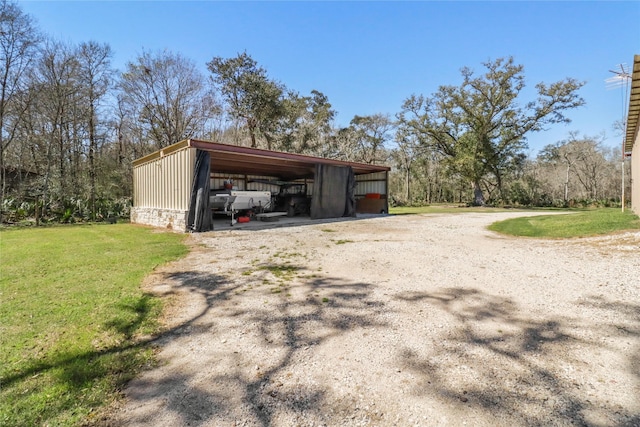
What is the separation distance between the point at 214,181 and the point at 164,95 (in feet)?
25.1

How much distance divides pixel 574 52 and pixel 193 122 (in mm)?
18681

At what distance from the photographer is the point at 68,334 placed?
90.3 inches

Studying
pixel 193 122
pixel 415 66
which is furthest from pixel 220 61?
pixel 415 66

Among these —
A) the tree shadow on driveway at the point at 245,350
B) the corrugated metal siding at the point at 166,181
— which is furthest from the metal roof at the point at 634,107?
the corrugated metal siding at the point at 166,181

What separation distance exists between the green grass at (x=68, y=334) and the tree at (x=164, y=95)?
15.2 m

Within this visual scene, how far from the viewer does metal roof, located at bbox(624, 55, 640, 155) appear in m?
5.46

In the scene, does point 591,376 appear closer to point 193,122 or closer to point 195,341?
point 195,341

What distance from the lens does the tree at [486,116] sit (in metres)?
23.0

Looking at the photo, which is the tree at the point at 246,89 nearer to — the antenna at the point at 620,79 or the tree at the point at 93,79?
the tree at the point at 93,79

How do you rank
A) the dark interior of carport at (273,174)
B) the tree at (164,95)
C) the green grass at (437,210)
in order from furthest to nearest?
the green grass at (437,210), the tree at (164,95), the dark interior of carport at (273,174)

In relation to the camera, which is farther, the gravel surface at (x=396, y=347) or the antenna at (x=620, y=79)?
the antenna at (x=620, y=79)

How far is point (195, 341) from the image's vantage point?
224cm

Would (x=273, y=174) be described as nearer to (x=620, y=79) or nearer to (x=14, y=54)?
(x=14, y=54)

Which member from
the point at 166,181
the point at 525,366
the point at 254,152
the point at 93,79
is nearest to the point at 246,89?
the point at 93,79
